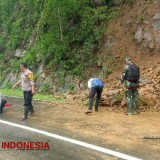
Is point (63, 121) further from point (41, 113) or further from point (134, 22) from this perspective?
point (134, 22)

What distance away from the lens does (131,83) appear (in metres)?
11.2

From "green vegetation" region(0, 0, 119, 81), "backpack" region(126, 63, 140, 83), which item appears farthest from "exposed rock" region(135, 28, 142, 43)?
"backpack" region(126, 63, 140, 83)

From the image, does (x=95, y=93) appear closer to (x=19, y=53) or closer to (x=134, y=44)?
(x=134, y=44)

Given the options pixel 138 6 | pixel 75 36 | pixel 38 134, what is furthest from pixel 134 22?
pixel 38 134

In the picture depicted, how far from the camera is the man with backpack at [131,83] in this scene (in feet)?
36.5

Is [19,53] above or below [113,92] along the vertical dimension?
above

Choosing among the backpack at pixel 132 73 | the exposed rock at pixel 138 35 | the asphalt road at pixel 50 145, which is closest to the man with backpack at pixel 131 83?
the backpack at pixel 132 73

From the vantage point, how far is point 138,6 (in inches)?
706

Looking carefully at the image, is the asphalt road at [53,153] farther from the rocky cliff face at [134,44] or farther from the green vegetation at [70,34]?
the green vegetation at [70,34]

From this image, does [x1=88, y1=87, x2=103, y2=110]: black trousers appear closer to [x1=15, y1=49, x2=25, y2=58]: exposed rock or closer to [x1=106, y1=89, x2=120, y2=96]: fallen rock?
[x1=106, y1=89, x2=120, y2=96]: fallen rock

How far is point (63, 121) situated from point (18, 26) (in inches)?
708

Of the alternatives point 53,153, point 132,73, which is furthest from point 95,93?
point 53,153

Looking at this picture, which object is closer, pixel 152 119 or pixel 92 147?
pixel 92 147

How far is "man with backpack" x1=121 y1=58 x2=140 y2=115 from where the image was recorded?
11125 millimetres
